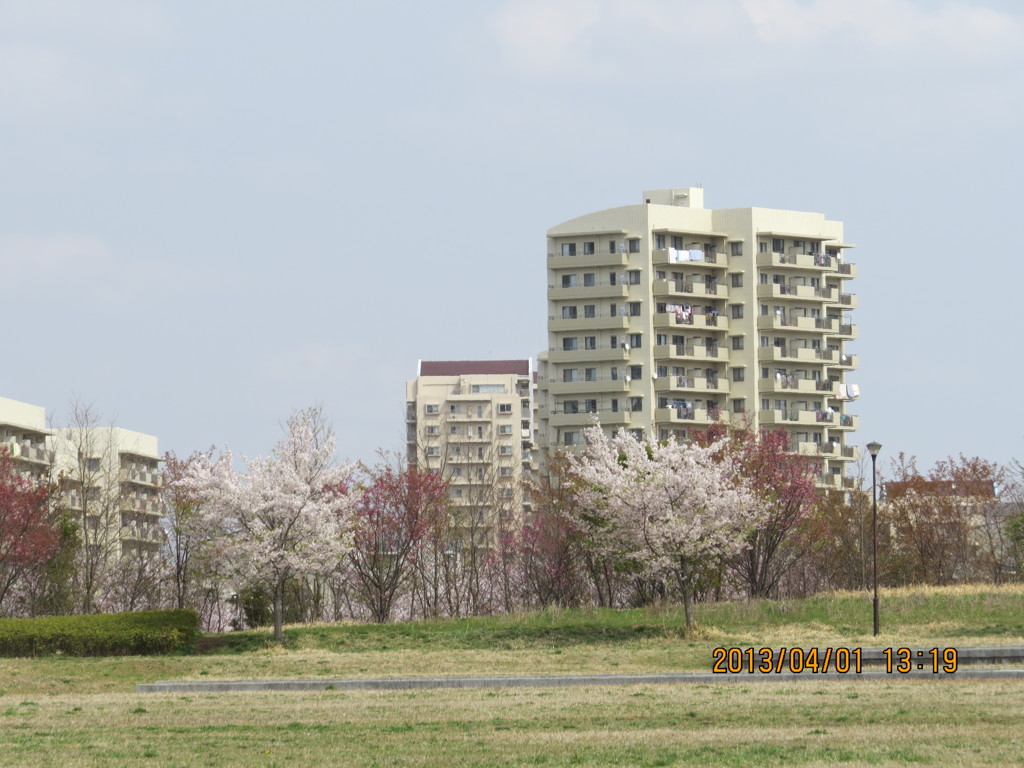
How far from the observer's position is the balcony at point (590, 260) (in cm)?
9119

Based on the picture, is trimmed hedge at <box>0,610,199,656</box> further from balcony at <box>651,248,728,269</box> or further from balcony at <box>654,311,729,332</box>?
balcony at <box>651,248,728,269</box>

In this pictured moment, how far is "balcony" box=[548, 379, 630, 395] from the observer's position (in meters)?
90.4

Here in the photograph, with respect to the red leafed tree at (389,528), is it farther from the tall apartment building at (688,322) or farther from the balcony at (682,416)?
the balcony at (682,416)

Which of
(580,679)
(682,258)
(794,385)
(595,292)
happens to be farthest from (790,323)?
(580,679)

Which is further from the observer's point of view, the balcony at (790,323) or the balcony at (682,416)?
the balcony at (790,323)

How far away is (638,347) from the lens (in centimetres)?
9119

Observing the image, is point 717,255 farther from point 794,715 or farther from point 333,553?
point 794,715

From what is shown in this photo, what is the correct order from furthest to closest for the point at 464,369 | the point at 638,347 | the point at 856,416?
the point at 464,369 → the point at 856,416 → the point at 638,347

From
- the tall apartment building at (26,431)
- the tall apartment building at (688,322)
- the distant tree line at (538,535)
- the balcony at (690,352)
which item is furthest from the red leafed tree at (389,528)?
the tall apartment building at (26,431)

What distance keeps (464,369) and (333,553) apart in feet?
331

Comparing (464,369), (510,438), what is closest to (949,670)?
(510,438)
